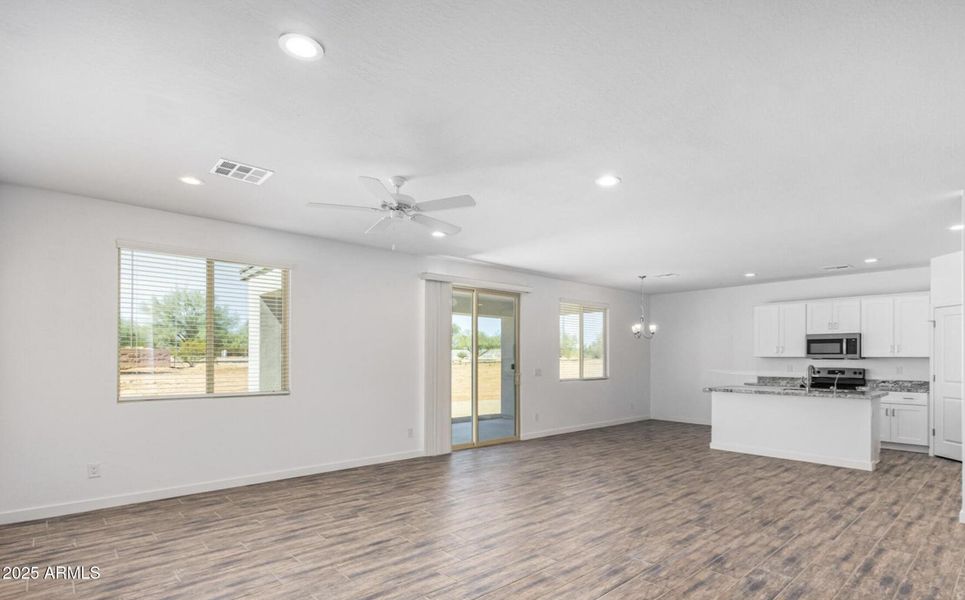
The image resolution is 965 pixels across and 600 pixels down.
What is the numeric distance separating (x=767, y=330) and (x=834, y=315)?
105 cm

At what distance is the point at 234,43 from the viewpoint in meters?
2.26

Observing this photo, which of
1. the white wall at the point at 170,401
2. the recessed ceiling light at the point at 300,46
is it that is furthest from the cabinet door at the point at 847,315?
the recessed ceiling light at the point at 300,46

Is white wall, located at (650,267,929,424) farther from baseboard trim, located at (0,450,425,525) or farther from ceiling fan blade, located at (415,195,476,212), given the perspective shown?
ceiling fan blade, located at (415,195,476,212)

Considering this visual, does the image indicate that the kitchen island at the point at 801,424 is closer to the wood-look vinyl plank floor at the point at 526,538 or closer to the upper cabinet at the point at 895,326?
the wood-look vinyl plank floor at the point at 526,538

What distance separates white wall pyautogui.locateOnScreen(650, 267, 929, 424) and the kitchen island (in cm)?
228

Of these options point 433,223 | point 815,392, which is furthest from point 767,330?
point 433,223

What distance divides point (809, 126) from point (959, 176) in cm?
175

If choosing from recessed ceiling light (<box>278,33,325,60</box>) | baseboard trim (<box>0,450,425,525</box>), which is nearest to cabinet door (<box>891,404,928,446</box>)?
baseboard trim (<box>0,450,425,525</box>)

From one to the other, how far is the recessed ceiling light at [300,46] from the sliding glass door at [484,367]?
5.44 m

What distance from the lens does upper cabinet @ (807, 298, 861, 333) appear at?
26.6ft

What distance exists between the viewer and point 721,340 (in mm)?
10062

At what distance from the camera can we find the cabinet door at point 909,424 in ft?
24.1

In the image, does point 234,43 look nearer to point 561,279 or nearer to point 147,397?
point 147,397

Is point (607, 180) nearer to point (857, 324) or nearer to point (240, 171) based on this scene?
point (240, 171)
